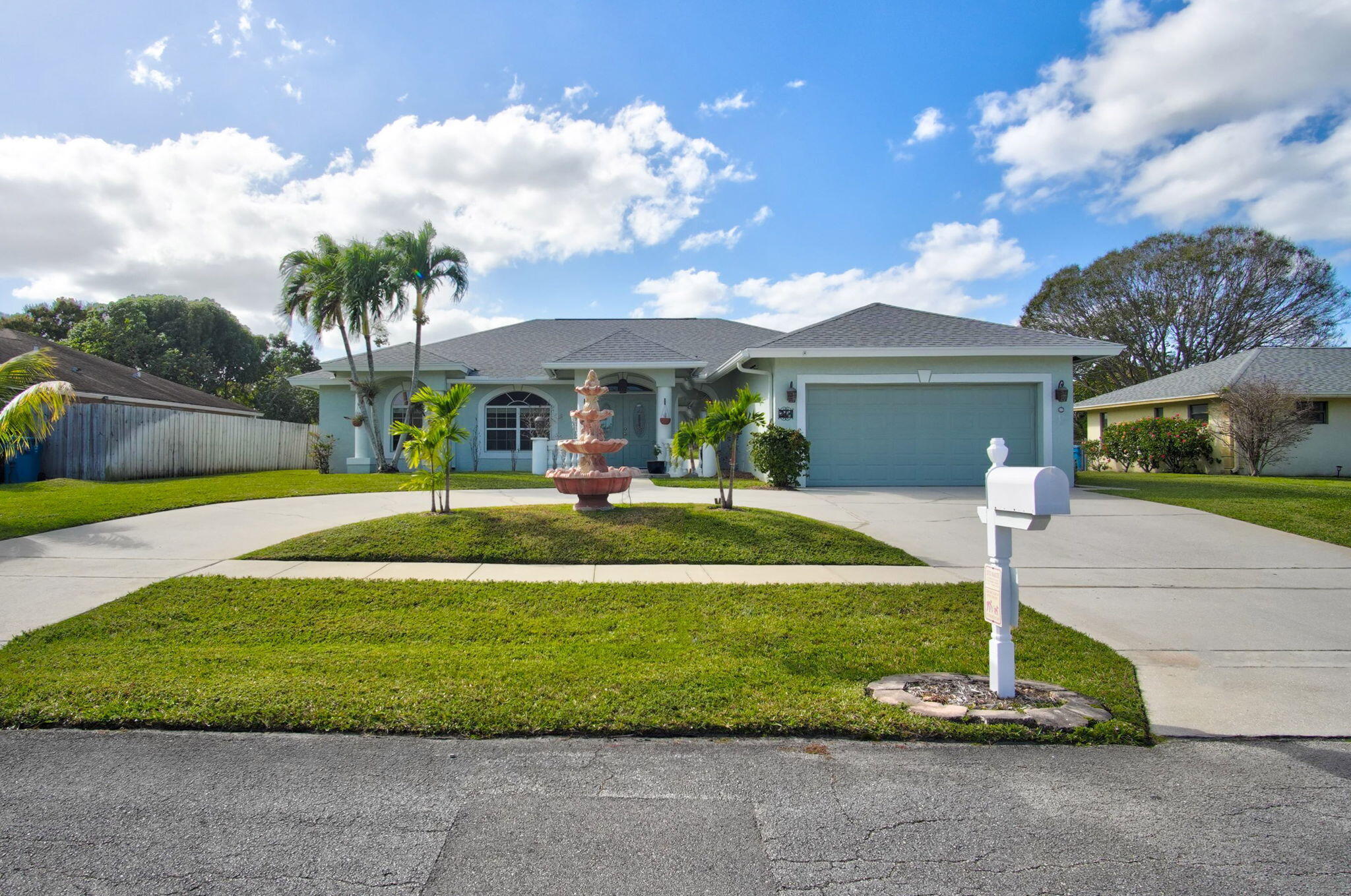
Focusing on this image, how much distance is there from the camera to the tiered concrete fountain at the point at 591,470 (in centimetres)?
932

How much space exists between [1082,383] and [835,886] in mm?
40492

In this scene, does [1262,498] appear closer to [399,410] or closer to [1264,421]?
[1264,421]

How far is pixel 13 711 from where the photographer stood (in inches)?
140

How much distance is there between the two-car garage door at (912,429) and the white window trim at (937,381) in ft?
0.36

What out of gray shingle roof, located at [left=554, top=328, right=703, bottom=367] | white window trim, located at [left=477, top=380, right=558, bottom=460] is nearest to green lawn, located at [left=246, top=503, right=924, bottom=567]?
gray shingle roof, located at [left=554, top=328, right=703, bottom=367]

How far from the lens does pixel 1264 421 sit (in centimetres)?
1839

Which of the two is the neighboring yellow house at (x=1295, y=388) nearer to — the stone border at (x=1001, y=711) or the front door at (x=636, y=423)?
the front door at (x=636, y=423)

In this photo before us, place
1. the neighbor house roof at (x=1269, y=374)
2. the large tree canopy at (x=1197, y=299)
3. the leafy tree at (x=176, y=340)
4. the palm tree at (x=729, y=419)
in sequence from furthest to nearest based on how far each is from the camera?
the leafy tree at (x=176, y=340) → the large tree canopy at (x=1197, y=299) → the neighbor house roof at (x=1269, y=374) → the palm tree at (x=729, y=419)

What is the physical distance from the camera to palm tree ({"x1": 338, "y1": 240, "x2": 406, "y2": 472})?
58.2ft

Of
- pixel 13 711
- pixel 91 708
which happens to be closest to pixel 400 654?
pixel 91 708

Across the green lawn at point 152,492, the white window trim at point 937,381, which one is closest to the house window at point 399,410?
the green lawn at point 152,492

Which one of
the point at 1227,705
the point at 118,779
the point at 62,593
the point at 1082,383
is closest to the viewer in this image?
the point at 118,779

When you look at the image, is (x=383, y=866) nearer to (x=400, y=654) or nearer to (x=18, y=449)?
(x=400, y=654)

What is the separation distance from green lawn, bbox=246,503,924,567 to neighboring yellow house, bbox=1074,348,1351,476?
18.5m
